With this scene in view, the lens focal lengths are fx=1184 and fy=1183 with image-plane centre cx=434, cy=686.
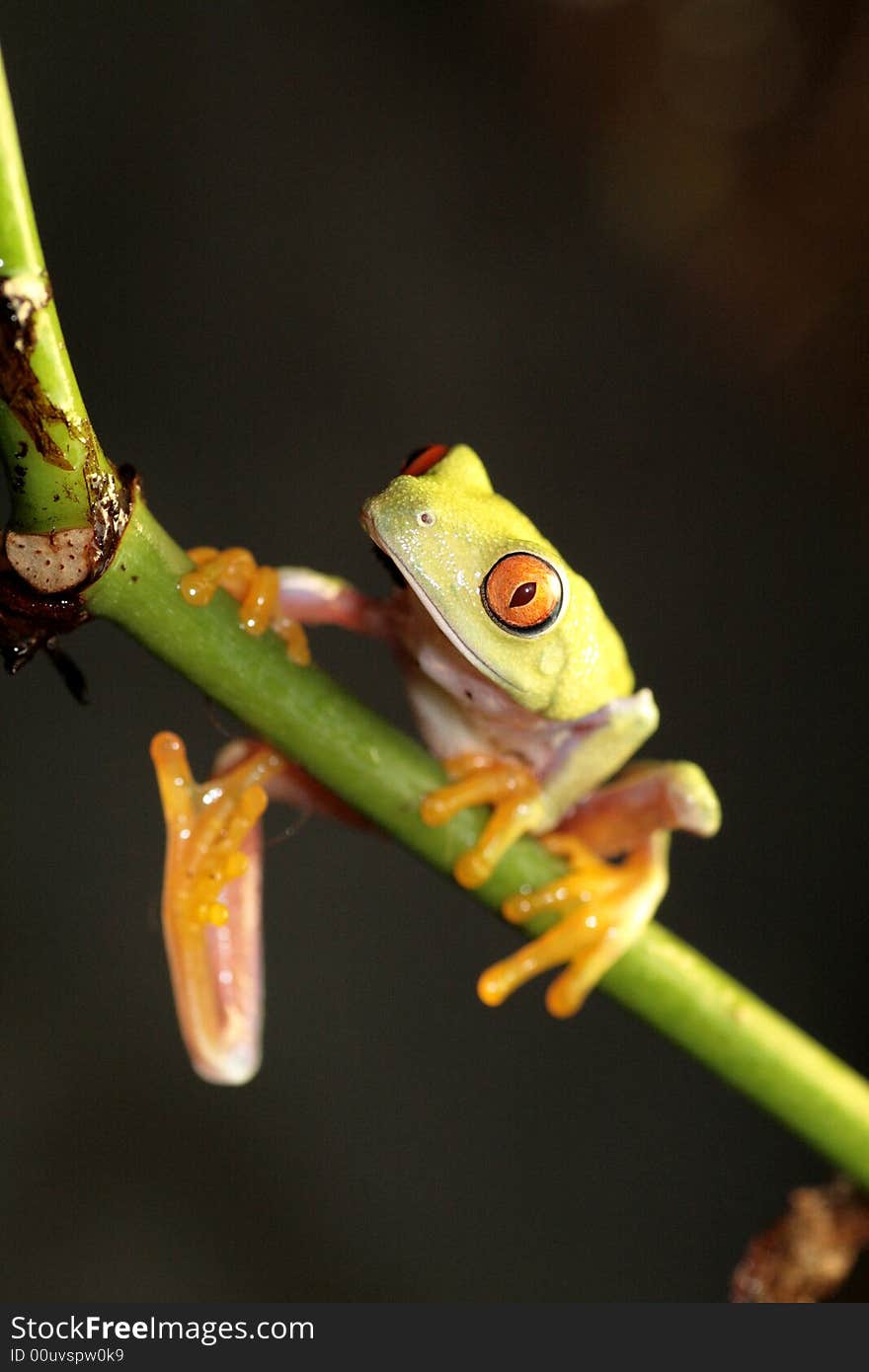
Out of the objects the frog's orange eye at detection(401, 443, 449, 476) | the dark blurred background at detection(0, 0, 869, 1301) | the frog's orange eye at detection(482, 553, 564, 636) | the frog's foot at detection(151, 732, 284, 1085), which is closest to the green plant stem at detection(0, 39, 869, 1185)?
the frog's orange eye at detection(482, 553, 564, 636)

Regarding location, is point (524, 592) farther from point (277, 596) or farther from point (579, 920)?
point (579, 920)

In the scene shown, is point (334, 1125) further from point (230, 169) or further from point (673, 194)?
point (673, 194)

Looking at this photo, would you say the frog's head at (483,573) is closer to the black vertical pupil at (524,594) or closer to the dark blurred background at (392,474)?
the black vertical pupil at (524,594)

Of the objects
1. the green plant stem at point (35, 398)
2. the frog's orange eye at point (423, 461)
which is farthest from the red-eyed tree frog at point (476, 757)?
the green plant stem at point (35, 398)

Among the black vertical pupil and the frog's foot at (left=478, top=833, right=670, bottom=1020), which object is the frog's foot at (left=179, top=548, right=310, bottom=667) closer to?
the black vertical pupil

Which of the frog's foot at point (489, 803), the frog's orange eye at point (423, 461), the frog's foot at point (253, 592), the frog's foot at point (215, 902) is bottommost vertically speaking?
the frog's foot at point (215, 902)

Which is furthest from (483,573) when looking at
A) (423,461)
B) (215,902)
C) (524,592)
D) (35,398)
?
(35,398)
